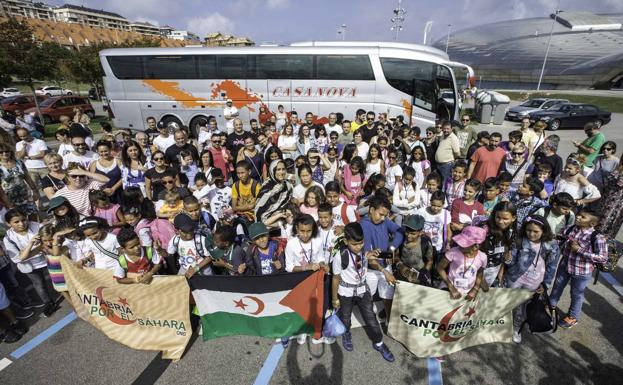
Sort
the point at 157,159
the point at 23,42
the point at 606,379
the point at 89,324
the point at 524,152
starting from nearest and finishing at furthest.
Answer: the point at 606,379, the point at 89,324, the point at 157,159, the point at 524,152, the point at 23,42

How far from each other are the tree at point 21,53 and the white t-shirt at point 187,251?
18109 mm

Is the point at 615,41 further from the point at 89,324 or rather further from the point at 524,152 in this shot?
the point at 89,324

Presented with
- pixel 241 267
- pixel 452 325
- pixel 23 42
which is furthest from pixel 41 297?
pixel 23 42

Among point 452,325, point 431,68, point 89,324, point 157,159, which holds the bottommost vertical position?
point 89,324

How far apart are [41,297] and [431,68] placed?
12.8 meters

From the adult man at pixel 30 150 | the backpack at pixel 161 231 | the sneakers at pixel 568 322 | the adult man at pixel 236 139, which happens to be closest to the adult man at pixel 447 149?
the sneakers at pixel 568 322

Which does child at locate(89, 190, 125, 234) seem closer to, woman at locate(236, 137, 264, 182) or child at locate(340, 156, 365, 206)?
woman at locate(236, 137, 264, 182)

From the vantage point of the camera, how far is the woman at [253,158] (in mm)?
6004

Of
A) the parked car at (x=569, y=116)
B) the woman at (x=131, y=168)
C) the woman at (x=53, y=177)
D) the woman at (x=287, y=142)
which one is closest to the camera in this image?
the woman at (x=53, y=177)

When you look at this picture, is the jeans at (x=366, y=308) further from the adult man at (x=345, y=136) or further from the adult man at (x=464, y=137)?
the adult man at (x=464, y=137)

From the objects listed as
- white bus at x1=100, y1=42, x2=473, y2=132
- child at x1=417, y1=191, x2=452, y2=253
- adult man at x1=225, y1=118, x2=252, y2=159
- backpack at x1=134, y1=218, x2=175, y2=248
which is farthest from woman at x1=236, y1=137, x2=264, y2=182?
white bus at x1=100, y1=42, x2=473, y2=132

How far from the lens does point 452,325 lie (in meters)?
3.36

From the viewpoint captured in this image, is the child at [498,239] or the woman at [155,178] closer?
the child at [498,239]

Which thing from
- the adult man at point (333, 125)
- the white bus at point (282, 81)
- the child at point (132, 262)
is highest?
the white bus at point (282, 81)
